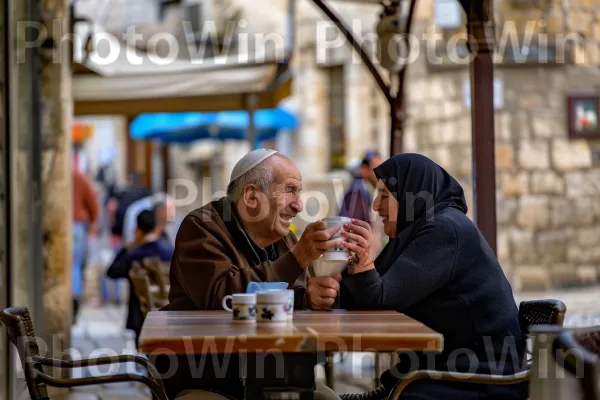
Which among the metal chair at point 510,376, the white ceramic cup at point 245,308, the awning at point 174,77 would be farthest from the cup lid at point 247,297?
the awning at point 174,77

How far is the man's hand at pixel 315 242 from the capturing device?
11.5 ft

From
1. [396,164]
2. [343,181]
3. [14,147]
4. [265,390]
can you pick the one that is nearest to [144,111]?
[14,147]

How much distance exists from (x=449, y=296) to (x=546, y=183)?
1323 cm

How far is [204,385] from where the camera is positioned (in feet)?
12.0

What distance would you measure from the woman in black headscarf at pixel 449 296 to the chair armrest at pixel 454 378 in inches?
6.4

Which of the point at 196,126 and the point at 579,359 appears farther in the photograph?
the point at 196,126

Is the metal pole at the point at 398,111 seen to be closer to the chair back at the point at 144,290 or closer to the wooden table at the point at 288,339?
the chair back at the point at 144,290

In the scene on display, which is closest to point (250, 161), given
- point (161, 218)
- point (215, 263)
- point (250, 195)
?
point (250, 195)

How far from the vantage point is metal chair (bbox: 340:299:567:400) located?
3.33 m

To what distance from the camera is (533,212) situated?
16484mm

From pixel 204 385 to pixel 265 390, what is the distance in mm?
577

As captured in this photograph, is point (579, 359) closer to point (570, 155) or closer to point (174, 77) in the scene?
point (174, 77)

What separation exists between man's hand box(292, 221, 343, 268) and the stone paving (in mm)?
3944

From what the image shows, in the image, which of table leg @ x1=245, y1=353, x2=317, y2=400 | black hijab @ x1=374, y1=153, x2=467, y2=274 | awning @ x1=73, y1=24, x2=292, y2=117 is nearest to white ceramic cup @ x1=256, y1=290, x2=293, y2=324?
table leg @ x1=245, y1=353, x2=317, y2=400
